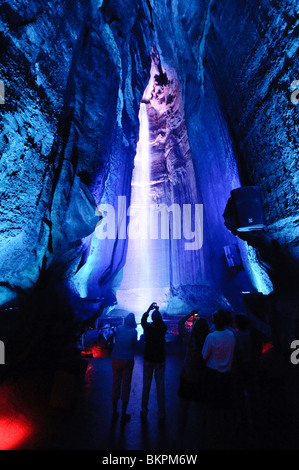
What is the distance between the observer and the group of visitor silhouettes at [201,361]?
8.20 feet

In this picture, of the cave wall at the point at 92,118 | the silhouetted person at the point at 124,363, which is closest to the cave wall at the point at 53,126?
the cave wall at the point at 92,118

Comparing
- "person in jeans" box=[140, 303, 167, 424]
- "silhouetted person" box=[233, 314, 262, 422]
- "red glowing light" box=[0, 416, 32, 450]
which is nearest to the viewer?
"red glowing light" box=[0, 416, 32, 450]

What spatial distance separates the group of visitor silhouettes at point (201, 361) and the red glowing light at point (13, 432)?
4.35ft

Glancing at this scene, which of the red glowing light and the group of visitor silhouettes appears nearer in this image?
the group of visitor silhouettes

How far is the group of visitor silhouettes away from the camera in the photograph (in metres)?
2.50

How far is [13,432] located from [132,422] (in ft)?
5.81

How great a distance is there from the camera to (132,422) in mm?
3152

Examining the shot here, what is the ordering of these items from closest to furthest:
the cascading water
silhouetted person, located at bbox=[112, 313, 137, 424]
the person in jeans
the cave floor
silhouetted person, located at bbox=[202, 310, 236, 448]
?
1. silhouetted person, located at bbox=[202, 310, 236, 448]
2. the cave floor
3. the person in jeans
4. silhouetted person, located at bbox=[112, 313, 137, 424]
5. the cascading water

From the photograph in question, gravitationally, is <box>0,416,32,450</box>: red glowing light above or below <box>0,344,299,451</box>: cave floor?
below

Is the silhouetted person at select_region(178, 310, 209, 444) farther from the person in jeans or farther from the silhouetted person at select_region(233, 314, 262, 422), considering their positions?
the silhouetted person at select_region(233, 314, 262, 422)

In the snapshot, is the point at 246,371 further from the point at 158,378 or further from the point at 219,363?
the point at 158,378

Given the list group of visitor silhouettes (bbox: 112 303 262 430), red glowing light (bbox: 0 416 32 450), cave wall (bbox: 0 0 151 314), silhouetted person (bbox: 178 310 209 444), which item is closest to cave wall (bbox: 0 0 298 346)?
cave wall (bbox: 0 0 151 314)
